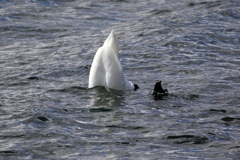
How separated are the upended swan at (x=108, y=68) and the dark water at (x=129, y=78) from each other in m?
0.28

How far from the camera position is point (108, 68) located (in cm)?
917

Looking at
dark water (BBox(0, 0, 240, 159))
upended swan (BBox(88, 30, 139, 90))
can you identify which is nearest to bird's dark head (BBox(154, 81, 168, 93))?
dark water (BBox(0, 0, 240, 159))

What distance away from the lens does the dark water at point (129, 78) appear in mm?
6957

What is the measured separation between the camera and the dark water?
22.8ft

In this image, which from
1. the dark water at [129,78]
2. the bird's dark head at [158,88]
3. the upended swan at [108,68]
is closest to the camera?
the dark water at [129,78]

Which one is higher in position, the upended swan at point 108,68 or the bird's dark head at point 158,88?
the upended swan at point 108,68

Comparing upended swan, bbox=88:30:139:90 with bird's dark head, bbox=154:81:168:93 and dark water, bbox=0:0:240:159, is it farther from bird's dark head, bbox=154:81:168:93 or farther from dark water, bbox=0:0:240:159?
bird's dark head, bbox=154:81:168:93

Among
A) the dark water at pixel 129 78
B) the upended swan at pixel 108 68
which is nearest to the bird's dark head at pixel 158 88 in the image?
the dark water at pixel 129 78

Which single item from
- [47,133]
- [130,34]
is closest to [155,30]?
[130,34]

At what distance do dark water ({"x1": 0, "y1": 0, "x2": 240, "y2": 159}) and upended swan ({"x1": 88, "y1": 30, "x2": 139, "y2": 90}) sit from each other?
0.92 feet

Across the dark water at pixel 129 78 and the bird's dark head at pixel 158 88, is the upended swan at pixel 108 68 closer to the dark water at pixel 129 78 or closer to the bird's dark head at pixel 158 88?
the dark water at pixel 129 78

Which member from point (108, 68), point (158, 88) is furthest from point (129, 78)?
point (108, 68)

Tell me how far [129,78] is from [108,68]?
2.09m

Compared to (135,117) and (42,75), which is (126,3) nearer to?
(42,75)
